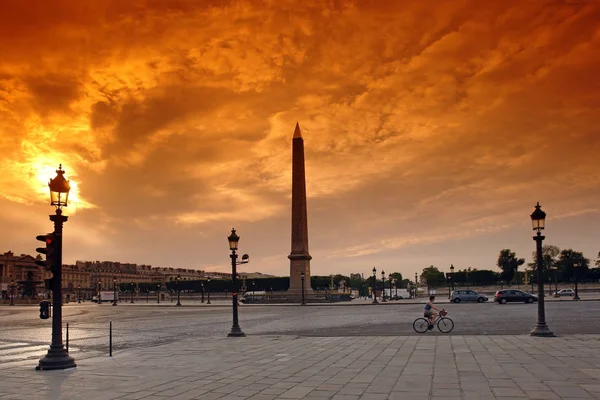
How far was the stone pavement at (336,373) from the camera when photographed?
10.1 m

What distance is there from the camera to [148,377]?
12.2m

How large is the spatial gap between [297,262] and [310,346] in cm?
4914

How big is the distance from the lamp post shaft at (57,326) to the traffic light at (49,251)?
0.22 ft

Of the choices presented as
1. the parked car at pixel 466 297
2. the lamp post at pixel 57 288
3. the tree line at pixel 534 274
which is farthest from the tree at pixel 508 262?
the lamp post at pixel 57 288

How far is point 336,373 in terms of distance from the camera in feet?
40.4

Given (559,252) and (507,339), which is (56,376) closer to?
(507,339)

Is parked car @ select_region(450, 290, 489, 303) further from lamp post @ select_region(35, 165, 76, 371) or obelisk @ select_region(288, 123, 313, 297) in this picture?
lamp post @ select_region(35, 165, 76, 371)

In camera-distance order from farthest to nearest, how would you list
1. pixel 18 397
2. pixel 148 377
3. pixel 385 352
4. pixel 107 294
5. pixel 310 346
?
pixel 107 294 → pixel 310 346 → pixel 385 352 → pixel 148 377 → pixel 18 397

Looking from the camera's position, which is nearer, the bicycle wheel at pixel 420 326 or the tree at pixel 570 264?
the bicycle wheel at pixel 420 326

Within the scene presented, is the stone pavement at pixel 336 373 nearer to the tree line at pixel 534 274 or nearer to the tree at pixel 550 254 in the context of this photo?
the tree line at pixel 534 274

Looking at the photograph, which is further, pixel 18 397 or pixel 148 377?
pixel 148 377

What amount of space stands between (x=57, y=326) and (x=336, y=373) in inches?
287

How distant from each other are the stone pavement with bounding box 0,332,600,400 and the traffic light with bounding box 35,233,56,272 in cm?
262

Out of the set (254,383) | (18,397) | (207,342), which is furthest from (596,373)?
(207,342)
